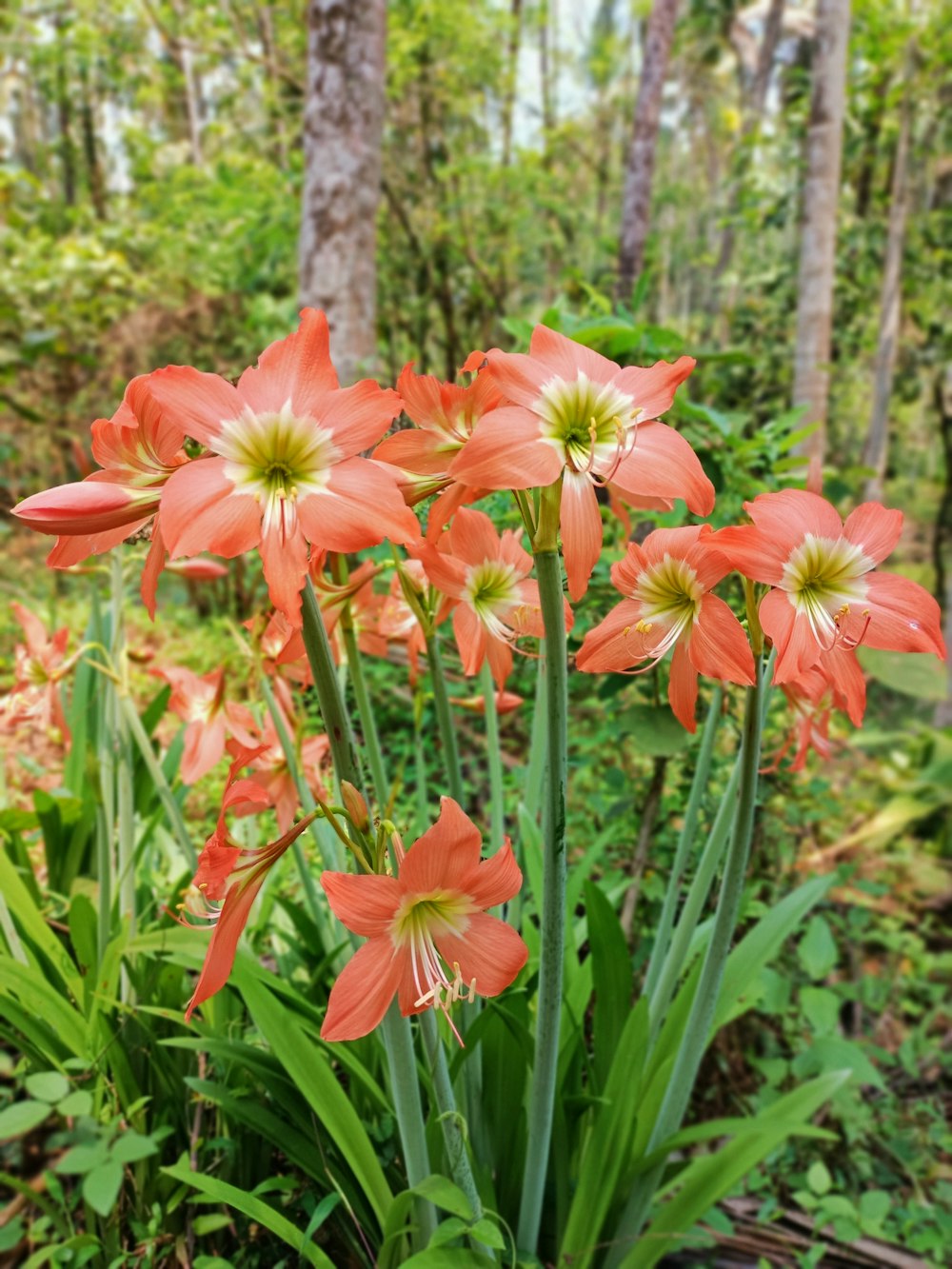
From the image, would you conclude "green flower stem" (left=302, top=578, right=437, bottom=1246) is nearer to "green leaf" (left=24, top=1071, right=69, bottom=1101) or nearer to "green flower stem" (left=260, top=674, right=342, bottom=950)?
"green flower stem" (left=260, top=674, right=342, bottom=950)

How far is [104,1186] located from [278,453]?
3.32ft

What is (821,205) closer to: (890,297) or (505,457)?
(890,297)

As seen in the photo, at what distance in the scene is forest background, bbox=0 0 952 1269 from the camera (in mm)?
1818

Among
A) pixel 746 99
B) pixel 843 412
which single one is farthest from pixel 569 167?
pixel 746 99

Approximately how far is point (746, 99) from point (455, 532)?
20.7 m

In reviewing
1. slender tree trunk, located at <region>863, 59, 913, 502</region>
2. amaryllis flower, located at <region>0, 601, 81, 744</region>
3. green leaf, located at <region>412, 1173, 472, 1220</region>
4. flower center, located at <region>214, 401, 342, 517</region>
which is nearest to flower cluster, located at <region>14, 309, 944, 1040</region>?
flower center, located at <region>214, 401, 342, 517</region>

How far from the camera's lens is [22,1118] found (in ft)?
3.88

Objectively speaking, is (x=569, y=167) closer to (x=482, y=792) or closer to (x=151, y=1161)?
(x=482, y=792)

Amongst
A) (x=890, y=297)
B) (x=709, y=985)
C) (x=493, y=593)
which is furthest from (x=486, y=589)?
(x=890, y=297)

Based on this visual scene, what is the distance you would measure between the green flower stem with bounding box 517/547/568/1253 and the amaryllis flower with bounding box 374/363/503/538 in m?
0.13

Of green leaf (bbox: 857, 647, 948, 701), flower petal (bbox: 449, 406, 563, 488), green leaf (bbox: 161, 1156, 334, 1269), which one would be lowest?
green leaf (bbox: 857, 647, 948, 701)

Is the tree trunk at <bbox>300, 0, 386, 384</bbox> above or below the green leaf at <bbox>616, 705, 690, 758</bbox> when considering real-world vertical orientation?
above

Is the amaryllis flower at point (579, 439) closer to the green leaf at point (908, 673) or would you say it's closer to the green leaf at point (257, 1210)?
the green leaf at point (257, 1210)

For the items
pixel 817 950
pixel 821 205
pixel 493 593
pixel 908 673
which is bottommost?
pixel 908 673
